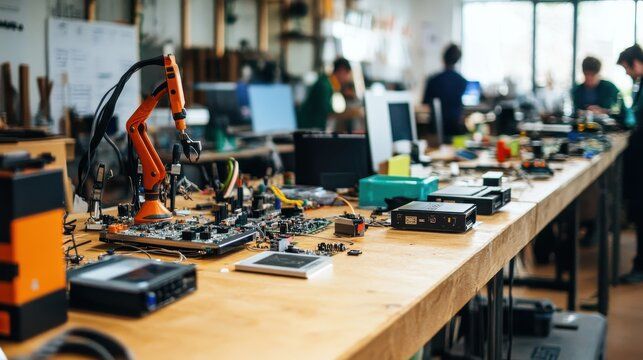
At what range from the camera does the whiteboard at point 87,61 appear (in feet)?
17.8

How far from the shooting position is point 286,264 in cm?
139

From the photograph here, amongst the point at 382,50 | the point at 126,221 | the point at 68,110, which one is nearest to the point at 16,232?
the point at 126,221

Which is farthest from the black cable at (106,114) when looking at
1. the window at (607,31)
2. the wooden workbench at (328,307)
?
the window at (607,31)

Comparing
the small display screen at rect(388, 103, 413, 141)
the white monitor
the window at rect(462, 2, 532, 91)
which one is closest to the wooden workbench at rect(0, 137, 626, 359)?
the white monitor

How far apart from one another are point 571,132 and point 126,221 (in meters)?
3.74

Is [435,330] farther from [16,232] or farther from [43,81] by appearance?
[43,81]

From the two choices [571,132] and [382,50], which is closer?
[571,132]

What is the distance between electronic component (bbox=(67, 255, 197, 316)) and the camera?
108 centimetres

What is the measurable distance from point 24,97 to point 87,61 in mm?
783

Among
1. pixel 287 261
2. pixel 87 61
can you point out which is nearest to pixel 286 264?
pixel 287 261

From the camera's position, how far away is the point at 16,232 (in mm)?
947

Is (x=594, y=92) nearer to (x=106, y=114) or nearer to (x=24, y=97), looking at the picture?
(x=24, y=97)

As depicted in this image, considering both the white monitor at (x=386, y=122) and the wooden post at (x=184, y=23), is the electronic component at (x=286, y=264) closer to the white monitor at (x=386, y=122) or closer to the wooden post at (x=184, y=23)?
the white monitor at (x=386, y=122)

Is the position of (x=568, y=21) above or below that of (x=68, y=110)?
above
